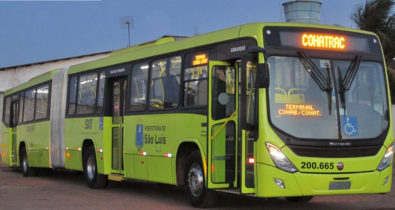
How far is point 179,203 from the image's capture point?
43.3 feet

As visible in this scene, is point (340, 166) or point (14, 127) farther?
point (14, 127)

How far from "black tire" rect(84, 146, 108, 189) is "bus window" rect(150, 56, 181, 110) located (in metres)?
3.68

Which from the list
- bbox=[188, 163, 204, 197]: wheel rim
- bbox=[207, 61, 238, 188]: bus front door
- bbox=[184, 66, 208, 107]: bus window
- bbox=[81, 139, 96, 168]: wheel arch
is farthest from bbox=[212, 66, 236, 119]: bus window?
bbox=[81, 139, 96, 168]: wheel arch

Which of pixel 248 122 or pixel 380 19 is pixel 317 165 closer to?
pixel 248 122

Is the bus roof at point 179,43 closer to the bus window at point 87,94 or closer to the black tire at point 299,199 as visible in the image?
the bus window at point 87,94

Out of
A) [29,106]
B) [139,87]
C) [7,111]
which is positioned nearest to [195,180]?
[139,87]

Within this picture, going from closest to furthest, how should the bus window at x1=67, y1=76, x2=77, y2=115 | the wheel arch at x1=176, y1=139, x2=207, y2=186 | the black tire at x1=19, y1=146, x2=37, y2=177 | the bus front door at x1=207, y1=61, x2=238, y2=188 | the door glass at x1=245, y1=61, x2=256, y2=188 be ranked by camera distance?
the door glass at x1=245, y1=61, x2=256, y2=188, the bus front door at x1=207, y1=61, x2=238, y2=188, the wheel arch at x1=176, y1=139, x2=207, y2=186, the bus window at x1=67, y1=76, x2=77, y2=115, the black tire at x1=19, y1=146, x2=37, y2=177

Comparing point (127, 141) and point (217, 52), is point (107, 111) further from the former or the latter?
point (217, 52)

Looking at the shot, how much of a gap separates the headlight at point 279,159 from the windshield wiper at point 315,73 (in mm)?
1272

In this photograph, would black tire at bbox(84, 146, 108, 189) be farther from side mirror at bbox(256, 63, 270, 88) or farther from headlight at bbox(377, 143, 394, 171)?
headlight at bbox(377, 143, 394, 171)

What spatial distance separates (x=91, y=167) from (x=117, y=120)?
1917mm

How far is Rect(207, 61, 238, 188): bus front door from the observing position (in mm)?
11375

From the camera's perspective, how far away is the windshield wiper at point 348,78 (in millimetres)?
10805

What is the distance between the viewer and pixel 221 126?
11438 mm
